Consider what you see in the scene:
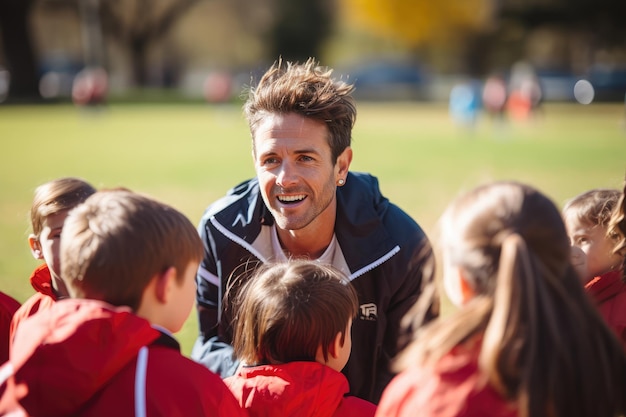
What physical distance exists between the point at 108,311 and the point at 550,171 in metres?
14.5

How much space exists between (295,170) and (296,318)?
3.83 ft

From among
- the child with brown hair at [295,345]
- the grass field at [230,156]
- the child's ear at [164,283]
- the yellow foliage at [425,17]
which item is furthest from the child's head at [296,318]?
the yellow foliage at [425,17]

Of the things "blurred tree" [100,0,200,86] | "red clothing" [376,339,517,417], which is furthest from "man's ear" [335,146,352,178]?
"blurred tree" [100,0,200,86]

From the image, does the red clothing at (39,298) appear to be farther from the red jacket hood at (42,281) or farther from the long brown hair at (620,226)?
the long brown hair at (620,226)

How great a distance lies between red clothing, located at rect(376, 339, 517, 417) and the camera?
6.75 feet

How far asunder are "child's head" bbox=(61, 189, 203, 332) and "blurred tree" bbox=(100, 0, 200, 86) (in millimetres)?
57992

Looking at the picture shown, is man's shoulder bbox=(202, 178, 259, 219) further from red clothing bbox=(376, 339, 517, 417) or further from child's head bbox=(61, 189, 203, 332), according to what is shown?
red clothing bbox=(376, 339, 517, 417)

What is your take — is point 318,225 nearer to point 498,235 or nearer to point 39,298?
point 39,298

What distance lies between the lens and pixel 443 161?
1764 centimetres

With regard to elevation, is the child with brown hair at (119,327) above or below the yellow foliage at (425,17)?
below

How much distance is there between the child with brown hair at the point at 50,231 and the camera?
332 centimetres

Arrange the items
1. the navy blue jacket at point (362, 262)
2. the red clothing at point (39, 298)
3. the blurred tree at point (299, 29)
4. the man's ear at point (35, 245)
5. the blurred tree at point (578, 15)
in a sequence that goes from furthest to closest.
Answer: the blurred tree at point (299, 29), the blurred tree at point (578, 15), the navy blue jacket at point (362, 262), the man's ear at point (35, 245), the red clothing at point (39, 298)

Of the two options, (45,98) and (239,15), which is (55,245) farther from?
(239,15)

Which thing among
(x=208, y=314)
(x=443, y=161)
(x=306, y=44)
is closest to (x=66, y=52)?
(x=306, y=44)
